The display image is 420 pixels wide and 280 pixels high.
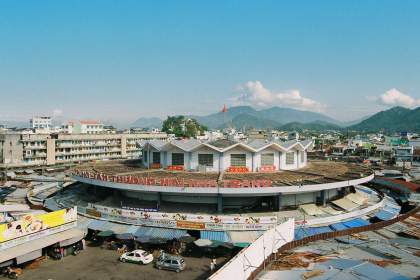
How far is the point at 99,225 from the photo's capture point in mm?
38469

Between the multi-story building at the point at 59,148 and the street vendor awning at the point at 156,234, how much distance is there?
244 feet

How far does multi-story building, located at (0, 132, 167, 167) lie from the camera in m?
96.1

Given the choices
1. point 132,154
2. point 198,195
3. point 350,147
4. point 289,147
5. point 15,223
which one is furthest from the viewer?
point 350,147

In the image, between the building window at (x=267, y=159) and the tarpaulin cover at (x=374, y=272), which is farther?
the building window at (x=267, y=159)

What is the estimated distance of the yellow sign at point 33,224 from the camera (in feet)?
95.6

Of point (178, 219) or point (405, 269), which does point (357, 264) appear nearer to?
point (405, 269)

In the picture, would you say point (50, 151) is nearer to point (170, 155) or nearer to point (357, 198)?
point (170, 155)

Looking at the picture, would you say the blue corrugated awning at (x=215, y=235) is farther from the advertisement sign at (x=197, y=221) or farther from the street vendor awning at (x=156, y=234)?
the street vendor awning at (x=156, y=234)

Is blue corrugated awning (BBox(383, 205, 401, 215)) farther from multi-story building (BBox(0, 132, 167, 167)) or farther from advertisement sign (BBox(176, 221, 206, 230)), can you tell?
multi-story building (BBox(0, 132, 167, 167))

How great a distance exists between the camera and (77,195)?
51156 millimetres

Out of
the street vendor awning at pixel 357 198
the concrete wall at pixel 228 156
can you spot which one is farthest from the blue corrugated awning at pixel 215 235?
the street vendor awning at pixel 357 198

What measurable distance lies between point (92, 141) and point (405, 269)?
104 metres

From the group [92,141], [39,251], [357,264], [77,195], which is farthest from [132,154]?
[357,264]

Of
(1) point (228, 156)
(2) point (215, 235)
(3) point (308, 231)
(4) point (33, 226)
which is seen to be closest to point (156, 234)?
(2) point (215, 235)
